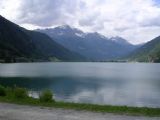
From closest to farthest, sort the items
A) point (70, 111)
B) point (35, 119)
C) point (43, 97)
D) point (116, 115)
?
1. point (35, 119)
2. point (116, 115)
3. point (70, 111)
4. point (43, 97)

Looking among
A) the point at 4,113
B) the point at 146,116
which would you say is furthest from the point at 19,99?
the point at 146,116

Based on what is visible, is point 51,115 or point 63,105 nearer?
point 51,115

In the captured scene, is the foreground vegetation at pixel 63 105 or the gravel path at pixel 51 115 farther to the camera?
the foreground vegetation at pixel 63 105

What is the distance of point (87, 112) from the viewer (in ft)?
78.7

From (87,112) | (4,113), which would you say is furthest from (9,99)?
(87,112)

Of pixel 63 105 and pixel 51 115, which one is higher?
pixel 51 115

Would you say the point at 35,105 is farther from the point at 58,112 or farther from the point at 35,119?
the point at 35,119

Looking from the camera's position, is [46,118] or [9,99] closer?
[46,118]

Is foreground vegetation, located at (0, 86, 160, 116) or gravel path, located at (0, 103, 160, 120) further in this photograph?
foreground vegetation, located at (0, 86, 160, 116)

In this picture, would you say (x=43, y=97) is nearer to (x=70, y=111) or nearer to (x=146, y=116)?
(x=70, y=111)

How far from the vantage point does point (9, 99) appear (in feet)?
104

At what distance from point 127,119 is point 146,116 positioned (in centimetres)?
243

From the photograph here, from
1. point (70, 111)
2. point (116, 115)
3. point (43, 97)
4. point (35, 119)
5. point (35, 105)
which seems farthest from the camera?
point (43, 97)

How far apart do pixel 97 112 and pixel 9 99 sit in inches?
442
